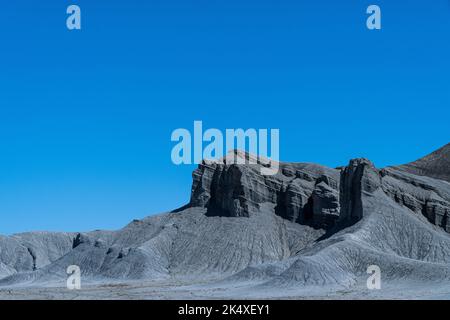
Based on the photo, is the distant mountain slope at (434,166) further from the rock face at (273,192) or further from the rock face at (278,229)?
the rock face at (273,192)

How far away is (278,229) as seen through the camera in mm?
145625

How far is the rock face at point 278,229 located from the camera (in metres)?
113

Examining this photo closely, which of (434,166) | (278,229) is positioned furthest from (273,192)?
(434,166)

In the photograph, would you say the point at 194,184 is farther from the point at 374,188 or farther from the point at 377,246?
the point at 377,246

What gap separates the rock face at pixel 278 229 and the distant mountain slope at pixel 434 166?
1.44ft

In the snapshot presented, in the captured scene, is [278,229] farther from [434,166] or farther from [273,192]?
[434,166]

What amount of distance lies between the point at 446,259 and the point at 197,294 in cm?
4066

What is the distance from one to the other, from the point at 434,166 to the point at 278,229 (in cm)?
4389

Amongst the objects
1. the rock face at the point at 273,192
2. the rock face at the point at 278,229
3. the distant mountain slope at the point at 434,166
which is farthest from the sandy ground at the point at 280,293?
the distant mountain slope at the point at 434,166

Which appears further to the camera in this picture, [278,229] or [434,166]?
[434,166]

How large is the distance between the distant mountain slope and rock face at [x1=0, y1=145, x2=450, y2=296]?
0.44 m

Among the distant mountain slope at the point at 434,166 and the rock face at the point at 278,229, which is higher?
the distant mountain slope at the point at 434,166

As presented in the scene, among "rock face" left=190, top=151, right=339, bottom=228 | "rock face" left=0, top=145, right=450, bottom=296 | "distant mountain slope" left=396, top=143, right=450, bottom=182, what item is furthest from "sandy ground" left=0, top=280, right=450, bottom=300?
"distant mountain slope" left=396, top=143, right=450, bottom=182
